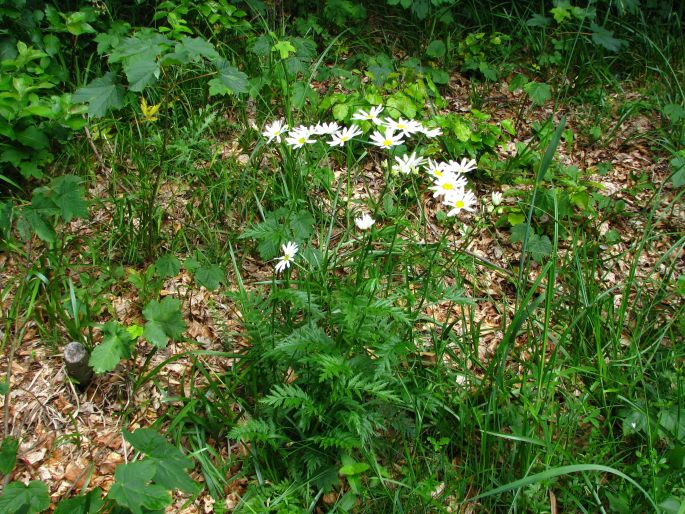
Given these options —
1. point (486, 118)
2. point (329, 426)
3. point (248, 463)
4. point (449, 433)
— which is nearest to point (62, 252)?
point (248, 463)

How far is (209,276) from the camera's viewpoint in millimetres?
2379

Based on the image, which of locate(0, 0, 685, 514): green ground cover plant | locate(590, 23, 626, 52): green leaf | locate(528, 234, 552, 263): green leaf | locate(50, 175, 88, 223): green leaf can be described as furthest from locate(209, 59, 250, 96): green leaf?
locate(590, 23, 626, 52): green leaf

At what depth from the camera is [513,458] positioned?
1979mm

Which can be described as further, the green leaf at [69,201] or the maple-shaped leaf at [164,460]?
the green leaf at [69,201]

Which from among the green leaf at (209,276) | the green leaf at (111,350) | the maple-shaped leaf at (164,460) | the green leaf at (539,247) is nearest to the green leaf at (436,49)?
the green leaf at (539,247)

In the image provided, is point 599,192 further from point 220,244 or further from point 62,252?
point 62,252

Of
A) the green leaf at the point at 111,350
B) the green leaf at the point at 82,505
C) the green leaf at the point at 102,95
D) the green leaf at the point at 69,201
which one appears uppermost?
the green leaf at the point at 102,95

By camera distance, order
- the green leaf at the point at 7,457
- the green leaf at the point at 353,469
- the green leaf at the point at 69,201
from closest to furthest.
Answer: the green leaf at the point at 7,457
the green leaf at the point at 353,469
the green leaf at the point at 69,201

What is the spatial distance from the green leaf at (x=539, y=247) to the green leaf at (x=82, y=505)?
6.77ft

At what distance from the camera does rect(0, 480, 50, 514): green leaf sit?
1.60m

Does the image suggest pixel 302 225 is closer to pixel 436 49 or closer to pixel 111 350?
pixel 111 350

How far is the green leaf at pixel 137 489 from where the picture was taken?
5.11ft

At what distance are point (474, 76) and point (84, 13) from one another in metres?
2.38

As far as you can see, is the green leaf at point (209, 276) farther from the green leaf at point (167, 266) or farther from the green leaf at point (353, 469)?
the green leaf at point (353, 469)
